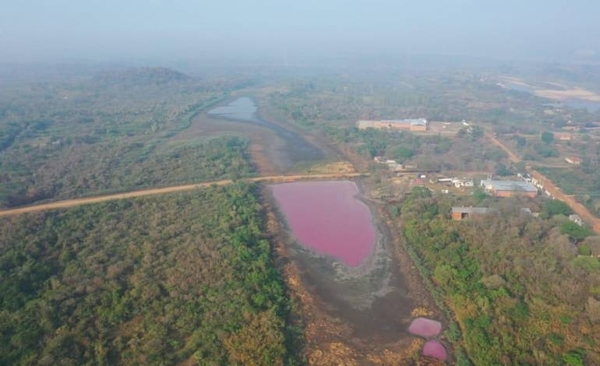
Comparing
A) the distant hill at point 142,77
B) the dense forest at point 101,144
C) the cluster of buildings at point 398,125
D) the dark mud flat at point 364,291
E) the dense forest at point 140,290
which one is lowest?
the dark mud flat at point 364,291

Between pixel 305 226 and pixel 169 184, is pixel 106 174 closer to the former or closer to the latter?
pixel 169 184

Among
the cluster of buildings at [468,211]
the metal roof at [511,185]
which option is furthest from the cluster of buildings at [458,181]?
the cluster of buildings at [468,211]

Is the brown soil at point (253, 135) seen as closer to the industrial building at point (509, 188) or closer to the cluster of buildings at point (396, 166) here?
the cluster of buildings at point (396, 166)

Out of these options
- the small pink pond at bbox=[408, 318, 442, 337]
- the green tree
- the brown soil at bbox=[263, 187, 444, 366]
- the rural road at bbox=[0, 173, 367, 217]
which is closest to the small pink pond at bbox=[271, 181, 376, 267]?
the rural road at bbox=[0, 173, 367, 217]

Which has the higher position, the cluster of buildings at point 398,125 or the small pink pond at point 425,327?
the cluster of buildings at point 398,125

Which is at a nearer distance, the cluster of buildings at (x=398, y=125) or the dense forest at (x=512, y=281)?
the dense forest at (x=512, y=281)

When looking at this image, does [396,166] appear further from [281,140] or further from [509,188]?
[281,140]
